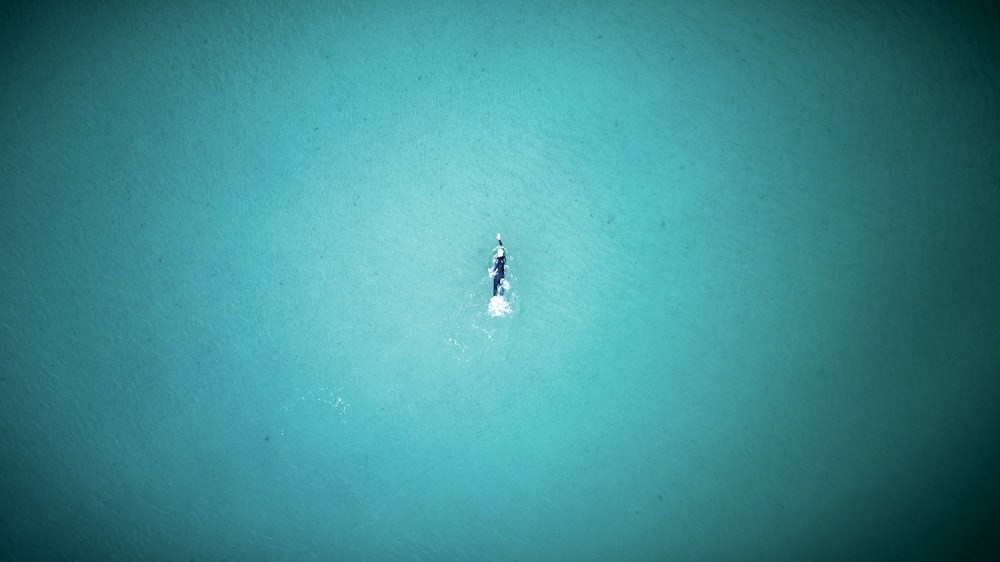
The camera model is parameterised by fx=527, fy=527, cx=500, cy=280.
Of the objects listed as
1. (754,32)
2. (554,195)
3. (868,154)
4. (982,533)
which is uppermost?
(754,32)

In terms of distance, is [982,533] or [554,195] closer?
[554,195]

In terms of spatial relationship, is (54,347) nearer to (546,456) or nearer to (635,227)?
(546,456)

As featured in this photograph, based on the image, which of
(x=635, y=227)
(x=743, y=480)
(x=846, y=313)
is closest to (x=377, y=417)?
(x=635, y=227)

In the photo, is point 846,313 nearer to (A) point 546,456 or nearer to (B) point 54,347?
(A) point 546,456

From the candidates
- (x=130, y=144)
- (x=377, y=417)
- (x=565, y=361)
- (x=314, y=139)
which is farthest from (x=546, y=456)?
(x=130, y=144)

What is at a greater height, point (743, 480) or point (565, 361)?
point (565, 361)

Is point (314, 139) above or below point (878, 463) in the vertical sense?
above
